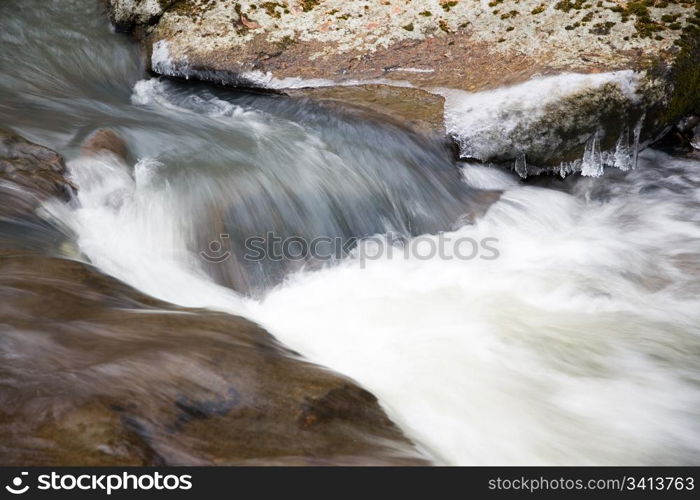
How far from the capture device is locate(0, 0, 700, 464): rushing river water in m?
3.50

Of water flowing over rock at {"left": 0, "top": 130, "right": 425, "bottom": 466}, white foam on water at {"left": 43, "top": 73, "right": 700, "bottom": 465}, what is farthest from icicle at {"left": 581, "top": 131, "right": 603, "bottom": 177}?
water flowing over rock at {"left": 0, "top": 130, "right": 425, "bottom": 466}

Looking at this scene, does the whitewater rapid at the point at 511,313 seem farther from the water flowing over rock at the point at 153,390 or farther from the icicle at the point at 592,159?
the water flowing over rock at the point at 153,390

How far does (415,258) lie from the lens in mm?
5449

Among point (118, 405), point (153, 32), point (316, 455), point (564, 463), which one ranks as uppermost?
point (153, 32)

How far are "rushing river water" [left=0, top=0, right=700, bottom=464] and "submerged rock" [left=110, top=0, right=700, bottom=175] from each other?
14.3 inches

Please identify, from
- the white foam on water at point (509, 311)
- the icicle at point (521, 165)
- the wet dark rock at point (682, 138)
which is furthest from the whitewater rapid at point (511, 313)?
the wet dark rock at point (682, 138)

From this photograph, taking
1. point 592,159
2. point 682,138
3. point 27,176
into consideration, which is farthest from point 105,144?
point 682,138

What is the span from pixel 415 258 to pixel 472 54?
2518 mm

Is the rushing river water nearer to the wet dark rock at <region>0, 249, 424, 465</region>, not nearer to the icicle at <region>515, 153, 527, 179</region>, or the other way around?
the icicle at <region>515, 153, 527, 179</region>
